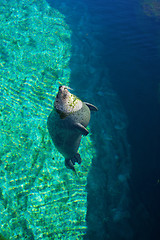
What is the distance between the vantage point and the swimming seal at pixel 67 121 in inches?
126

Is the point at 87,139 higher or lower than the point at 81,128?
lower

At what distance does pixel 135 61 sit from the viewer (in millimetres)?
7223

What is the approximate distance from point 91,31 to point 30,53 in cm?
401

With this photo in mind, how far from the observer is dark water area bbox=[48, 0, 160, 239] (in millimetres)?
4691

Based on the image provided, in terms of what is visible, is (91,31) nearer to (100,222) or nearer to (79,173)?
(79,173)

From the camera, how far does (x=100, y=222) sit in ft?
14.2

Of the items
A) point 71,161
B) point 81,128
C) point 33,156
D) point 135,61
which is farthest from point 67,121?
point 135,61

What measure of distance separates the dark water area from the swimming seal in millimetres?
2106

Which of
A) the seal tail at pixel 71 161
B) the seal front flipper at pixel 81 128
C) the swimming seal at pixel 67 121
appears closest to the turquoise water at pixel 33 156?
the seal tail at pixel 71 161

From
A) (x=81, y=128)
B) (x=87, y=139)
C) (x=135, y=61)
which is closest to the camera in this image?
(x=81, y=128)

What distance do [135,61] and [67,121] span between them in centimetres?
505

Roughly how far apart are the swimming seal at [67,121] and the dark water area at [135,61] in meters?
2.11

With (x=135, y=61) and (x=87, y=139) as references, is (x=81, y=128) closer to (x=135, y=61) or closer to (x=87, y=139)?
(x=87, y=139)

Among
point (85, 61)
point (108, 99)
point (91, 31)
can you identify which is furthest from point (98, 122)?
point (91, 31)
